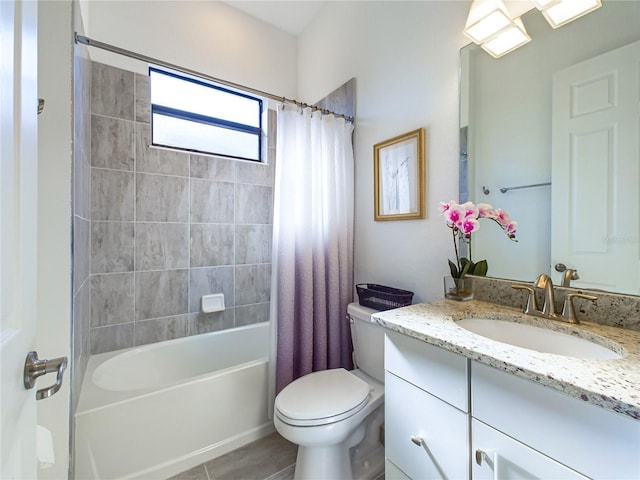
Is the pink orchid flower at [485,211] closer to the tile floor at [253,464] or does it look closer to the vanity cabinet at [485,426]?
the vanity cabinet at [485,426]

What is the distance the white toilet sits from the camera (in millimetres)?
1117

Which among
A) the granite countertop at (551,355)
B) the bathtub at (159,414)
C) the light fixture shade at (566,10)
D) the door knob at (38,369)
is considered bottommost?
the bathtub at (159,414)

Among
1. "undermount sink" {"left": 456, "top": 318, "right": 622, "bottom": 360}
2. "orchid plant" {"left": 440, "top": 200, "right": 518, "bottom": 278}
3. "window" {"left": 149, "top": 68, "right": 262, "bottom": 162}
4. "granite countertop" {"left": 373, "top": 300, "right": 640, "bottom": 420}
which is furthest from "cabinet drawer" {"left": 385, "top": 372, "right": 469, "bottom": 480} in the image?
"window" {"left": 149, "top": 68, "right": 262, "bottom": 162}

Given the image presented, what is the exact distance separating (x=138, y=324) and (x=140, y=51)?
6.04 ft

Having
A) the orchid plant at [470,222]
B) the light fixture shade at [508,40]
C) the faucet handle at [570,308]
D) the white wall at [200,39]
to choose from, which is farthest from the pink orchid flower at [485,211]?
the white wall at [200,39]

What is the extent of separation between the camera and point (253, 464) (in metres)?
1.45

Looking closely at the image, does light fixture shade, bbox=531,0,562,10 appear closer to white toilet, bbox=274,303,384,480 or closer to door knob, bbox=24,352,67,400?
white toilet, bbox=274,303,384,480

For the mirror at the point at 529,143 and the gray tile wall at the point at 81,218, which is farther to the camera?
the gray tile wall at the point at 81,218

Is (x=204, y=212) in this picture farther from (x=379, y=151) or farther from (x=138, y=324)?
(x=379, y=151)

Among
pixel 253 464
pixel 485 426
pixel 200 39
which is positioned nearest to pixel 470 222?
pixel 485 426

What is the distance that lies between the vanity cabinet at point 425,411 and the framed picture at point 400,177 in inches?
→ 32.3

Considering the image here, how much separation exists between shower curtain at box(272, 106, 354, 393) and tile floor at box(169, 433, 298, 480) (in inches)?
12.6

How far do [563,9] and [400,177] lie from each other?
87 cm

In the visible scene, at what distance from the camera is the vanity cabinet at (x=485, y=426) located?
21.4 inches
